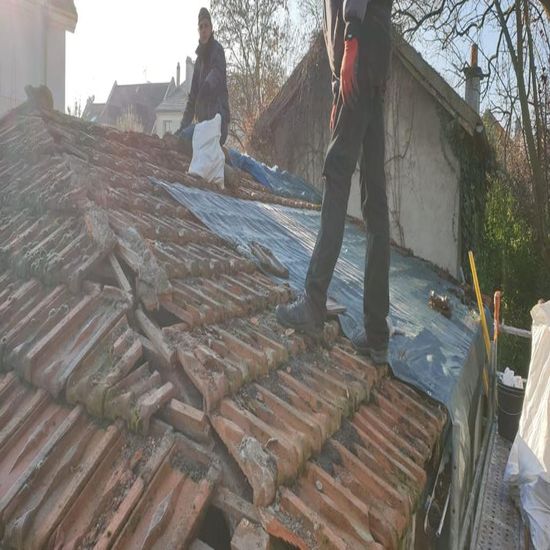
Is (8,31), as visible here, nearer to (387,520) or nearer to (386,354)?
(386,354)

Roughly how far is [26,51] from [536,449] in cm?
1225

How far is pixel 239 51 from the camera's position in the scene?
20141 mm

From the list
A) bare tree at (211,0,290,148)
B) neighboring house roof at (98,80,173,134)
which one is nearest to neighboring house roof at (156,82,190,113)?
neighboring house roof at (98,80,173,134)

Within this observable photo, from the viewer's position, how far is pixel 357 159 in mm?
2670

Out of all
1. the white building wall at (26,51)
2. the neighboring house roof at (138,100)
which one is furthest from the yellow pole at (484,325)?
the neighboring house roof at (138,100)

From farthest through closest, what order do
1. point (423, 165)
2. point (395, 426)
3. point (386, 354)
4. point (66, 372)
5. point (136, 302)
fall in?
point (423, 165), point (386, 354), point (395, 426), point (136, 302), point (66, 372)

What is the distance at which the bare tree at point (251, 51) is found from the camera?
1964 cm

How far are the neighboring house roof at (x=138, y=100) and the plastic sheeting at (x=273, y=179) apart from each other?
34.8 m

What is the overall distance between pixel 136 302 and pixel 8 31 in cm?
1113

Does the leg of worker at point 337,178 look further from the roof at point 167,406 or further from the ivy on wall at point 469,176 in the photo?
the ivy on wall at point 469,176

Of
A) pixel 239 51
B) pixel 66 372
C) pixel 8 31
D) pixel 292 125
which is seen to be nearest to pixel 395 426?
pixel 66 372

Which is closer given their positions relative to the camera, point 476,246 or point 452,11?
point 476,246

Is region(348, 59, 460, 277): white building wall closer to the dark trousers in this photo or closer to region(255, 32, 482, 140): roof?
region(255, 32, 482, 140): roof

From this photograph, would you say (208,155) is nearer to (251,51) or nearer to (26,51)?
(26,51)
